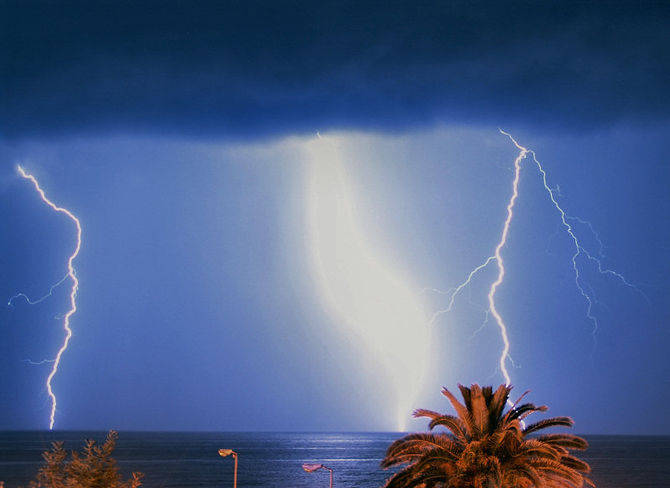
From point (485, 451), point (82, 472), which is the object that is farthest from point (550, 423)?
point (82, 472)

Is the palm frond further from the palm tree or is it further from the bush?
the bush

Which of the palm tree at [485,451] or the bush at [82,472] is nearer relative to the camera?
the bush at [82,472]

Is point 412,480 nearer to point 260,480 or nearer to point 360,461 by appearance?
point 260,480

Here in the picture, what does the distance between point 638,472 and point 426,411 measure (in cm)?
7082

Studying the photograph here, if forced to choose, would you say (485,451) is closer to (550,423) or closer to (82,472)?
(550,423)

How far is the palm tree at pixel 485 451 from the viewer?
1412cm

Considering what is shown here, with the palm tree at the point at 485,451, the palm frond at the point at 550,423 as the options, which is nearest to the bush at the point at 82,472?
the palm tree at the point at 485,451

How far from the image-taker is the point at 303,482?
2349 inches

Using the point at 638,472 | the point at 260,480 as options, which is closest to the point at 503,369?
the point at 260,480

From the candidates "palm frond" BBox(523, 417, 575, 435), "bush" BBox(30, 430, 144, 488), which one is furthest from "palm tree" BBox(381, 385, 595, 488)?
"bush" BBox(30, 430, 144, 488)

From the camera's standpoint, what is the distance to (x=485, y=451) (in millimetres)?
14328

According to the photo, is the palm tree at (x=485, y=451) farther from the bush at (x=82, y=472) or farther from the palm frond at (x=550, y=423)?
the bush at (x=82, y=472)

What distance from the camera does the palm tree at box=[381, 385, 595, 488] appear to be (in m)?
14.1

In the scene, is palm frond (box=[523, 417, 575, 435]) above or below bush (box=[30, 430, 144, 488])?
above
